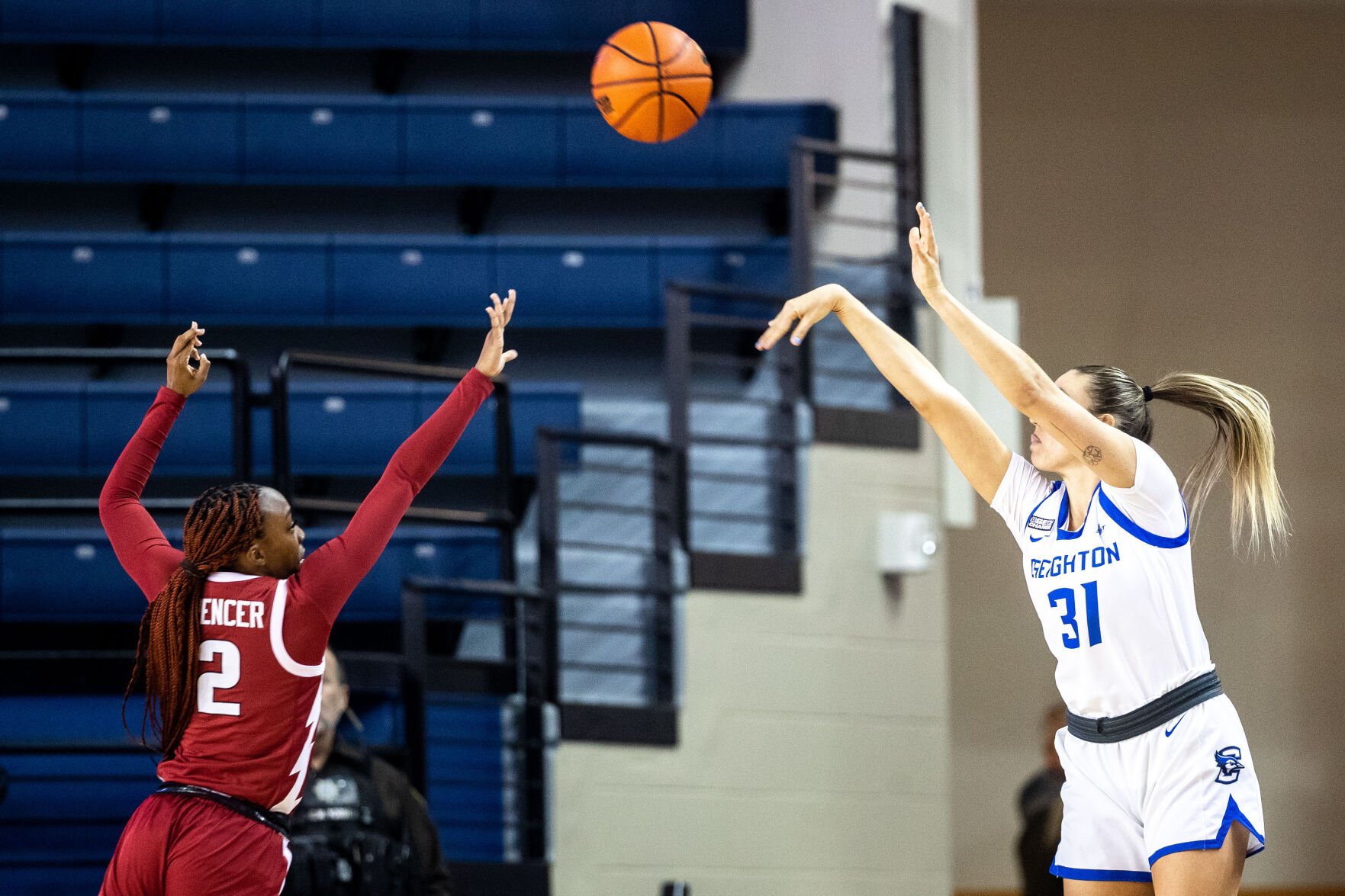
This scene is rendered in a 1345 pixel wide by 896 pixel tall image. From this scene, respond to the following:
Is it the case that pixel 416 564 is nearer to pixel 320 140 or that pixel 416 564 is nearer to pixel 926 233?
pixel 320 140

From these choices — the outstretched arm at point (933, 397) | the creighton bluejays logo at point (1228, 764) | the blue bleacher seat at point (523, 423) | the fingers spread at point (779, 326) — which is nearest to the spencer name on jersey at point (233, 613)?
the fingers spread at point (779, 326)

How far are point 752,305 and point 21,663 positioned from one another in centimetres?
362

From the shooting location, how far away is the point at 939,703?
690 centimetres

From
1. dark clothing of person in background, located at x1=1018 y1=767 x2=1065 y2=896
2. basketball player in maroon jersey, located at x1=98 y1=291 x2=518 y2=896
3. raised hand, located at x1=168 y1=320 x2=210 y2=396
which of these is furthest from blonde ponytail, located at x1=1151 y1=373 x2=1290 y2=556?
dark clothing of person in background, located at x1=1018 y1=767 x2=1065 y2=896

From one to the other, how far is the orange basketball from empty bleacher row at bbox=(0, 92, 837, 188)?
10.5 feet

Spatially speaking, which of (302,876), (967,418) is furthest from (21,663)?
(967,418)

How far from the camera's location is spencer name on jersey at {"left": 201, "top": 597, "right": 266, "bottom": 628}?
9.89 feet

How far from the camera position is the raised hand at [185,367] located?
10.9 ft

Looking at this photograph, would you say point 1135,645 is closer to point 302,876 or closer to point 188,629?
point 188,629

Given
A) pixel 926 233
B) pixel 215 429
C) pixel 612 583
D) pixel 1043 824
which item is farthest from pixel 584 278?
pixel 926 233

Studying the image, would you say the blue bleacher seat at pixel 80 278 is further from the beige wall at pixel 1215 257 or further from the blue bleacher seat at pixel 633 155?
the beige wall at pixel 1215 257

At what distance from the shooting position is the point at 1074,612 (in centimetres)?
315

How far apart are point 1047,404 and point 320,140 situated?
19.3 ft

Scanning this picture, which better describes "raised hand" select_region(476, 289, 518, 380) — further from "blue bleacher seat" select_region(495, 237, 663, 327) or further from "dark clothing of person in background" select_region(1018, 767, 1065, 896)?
"blue bleacher seat" select_region(495, 237, 663, 327)
